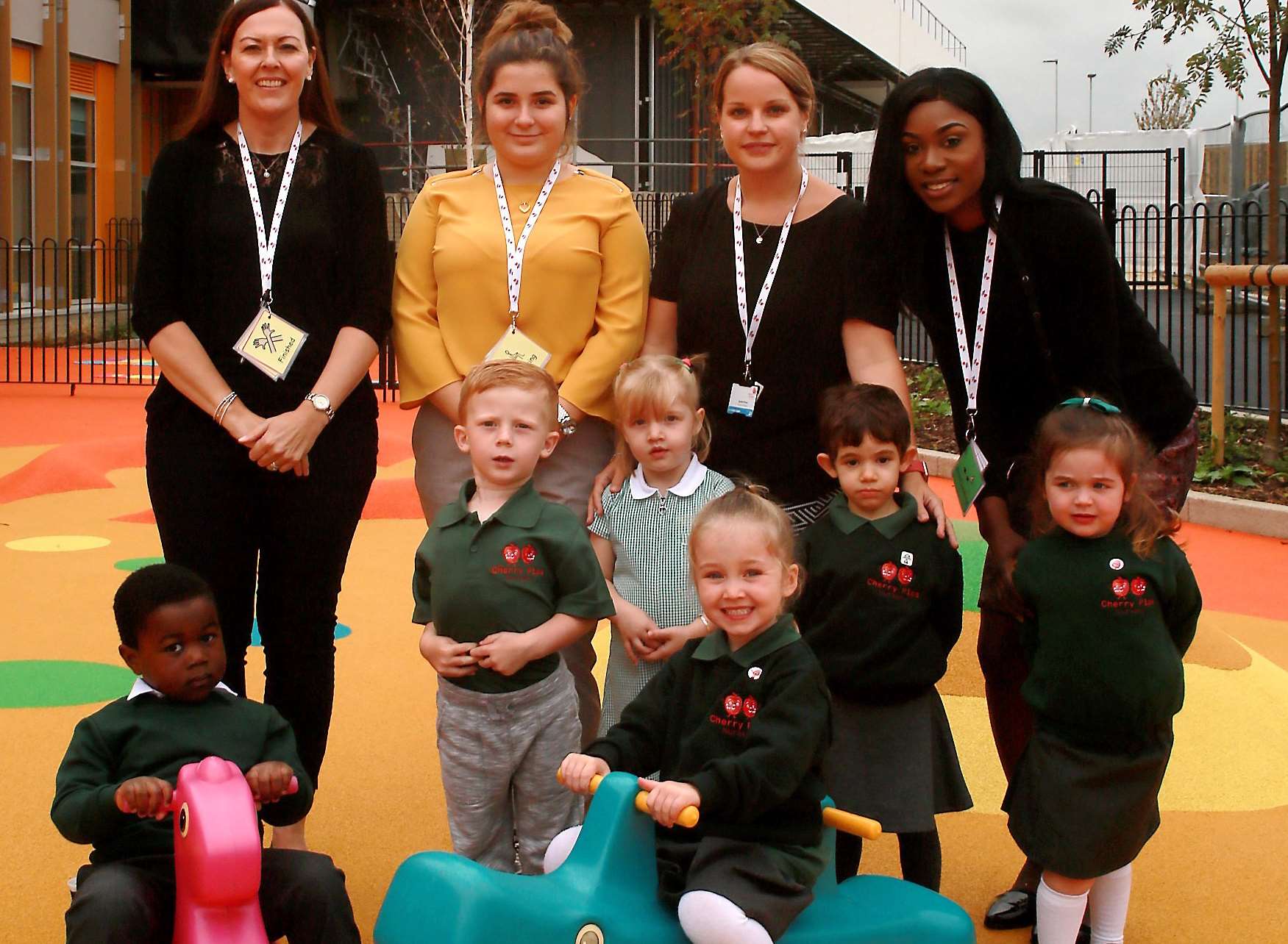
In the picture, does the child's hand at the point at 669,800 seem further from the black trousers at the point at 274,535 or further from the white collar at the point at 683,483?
the black trousers at the point at 274,535

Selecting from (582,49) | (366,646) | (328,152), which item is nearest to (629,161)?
(582,49)

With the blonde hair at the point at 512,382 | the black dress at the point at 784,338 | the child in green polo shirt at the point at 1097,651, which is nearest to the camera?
the child in green polo shirt at the point at 1097,651

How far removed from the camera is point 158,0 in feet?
69.7

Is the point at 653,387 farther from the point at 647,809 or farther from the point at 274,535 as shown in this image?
the point at 647,809

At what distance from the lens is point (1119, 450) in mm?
3074

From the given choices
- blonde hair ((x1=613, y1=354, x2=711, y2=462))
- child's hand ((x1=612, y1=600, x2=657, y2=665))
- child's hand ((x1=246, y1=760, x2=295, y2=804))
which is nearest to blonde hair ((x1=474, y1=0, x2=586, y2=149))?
blonde hair ((x1=613, y1=354, x2=711, y2=462))

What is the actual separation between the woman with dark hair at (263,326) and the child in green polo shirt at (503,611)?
38 centimetres

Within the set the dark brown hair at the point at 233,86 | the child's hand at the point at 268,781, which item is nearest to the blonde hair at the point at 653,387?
the dark brown hair at the point at 233,86

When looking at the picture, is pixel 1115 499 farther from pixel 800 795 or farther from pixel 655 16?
pixel 655 16

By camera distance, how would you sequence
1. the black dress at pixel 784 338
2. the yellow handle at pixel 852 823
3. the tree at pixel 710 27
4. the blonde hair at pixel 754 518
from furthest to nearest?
the tree at pixel 710 27 → the black dress at pixel 784 338 → the blonde hair at pixel 754 518 → the yellow handle at pixel 852 823

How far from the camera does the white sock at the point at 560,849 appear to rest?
110 inches

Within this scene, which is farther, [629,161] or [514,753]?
[629,161]

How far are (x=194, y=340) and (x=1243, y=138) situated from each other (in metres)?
21.2

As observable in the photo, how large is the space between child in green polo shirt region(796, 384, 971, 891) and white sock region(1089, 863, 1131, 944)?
409 mm
